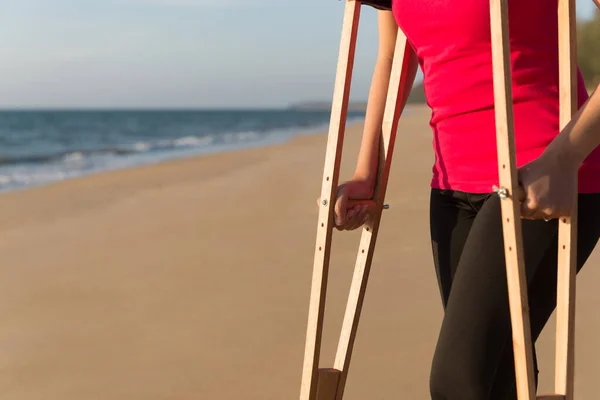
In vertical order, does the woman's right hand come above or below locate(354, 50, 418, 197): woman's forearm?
below

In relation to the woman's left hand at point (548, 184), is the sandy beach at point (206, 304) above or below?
below

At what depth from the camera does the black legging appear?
182 cm

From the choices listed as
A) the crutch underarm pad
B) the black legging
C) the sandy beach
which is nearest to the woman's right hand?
the black legging

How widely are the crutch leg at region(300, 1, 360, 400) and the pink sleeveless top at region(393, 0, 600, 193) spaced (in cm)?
17

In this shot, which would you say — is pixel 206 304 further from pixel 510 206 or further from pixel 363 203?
pixel 510 206

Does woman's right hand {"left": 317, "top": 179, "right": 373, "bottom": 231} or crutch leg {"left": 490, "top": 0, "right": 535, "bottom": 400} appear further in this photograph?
woman's right hand {"left": 317, "top": 179, "right": 373, "bottom": 231}

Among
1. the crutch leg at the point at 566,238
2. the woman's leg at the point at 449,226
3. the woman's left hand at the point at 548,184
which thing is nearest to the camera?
the woman's left hand at the point at 548,184

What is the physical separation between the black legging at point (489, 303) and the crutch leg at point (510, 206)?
0.07 meters

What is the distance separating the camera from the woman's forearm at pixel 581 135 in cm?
175

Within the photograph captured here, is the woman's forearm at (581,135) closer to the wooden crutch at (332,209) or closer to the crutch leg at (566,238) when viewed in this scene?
the crutch leg at (566,238)

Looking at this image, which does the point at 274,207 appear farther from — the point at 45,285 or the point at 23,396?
the point at 23,396

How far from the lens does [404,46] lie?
2.34m

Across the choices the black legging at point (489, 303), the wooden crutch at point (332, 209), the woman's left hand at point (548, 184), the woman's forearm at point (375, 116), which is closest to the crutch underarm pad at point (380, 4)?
the wooden crutch at point (332, 209)

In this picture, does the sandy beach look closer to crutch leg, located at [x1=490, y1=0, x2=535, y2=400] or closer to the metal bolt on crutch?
the metal bolt on crutch
